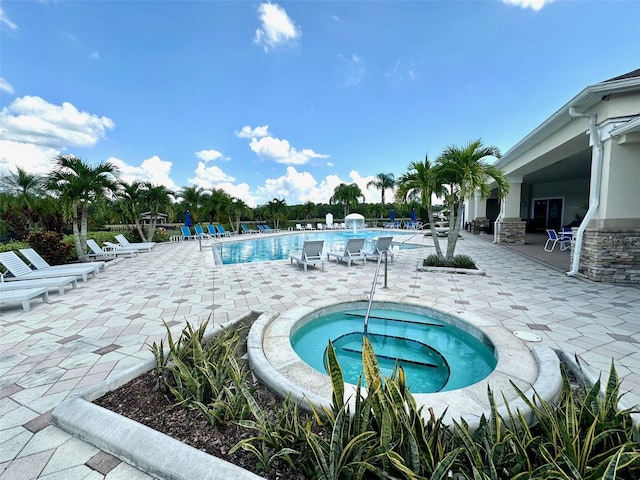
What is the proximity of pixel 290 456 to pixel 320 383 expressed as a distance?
83 cm

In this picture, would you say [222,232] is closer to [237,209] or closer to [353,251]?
[237,209]

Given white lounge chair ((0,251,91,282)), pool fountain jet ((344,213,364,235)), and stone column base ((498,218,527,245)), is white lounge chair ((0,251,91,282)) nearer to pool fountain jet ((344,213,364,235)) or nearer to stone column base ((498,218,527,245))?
stone column base ((498,218,527,245))

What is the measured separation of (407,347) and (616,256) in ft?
19.7

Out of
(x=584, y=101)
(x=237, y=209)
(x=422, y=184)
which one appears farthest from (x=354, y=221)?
(x=584, y=101)

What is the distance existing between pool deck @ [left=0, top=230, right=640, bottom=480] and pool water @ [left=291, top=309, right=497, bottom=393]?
64 centimetres

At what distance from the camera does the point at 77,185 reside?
9.38 meters

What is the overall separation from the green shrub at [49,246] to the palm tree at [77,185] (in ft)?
1.36

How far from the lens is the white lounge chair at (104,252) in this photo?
10.5 meters

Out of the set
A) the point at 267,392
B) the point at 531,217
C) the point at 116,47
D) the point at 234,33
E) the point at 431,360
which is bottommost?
the point at 431,360

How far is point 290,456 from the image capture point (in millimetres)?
1814

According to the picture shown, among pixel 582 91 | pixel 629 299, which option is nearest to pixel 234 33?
pixel 582 91

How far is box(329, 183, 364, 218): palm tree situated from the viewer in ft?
114

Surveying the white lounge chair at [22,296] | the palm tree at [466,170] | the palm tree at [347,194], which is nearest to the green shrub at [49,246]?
the white lounge chair at [22,296]

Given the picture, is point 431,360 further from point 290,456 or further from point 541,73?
point 541,73
